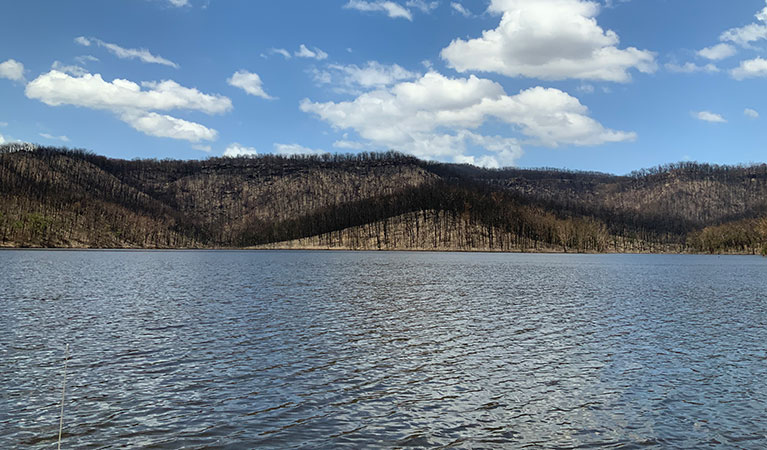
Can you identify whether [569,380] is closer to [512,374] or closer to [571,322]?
[512,374]

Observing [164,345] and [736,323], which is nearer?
[164,345]

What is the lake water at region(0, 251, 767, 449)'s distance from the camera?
53.3ft

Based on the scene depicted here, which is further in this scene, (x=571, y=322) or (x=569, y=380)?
(x=571, y=322)

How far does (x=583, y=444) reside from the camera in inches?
614

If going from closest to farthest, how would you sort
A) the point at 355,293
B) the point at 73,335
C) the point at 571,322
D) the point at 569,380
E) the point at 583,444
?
the point at 583,444, the point at 569,380, the point at 73,335, the point at 571,322, the point at 355,293

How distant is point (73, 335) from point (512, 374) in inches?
1018

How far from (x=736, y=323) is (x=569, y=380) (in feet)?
87.2

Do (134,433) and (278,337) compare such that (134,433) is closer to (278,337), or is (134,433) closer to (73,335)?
(278,337)

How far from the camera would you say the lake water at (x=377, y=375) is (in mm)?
16250

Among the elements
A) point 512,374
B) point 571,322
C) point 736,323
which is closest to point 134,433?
point 512,374

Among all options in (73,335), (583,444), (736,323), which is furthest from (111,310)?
(736,323)

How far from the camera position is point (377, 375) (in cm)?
2352

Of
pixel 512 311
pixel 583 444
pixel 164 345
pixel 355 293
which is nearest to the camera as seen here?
pixel 583 444

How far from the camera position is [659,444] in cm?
1565
